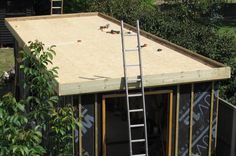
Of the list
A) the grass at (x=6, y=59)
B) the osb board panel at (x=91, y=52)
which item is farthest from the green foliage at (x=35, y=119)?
the grass at (x=6, y=59)

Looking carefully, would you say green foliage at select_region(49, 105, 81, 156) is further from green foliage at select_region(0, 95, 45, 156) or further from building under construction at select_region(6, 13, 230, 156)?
building under construction at select_region(6, 13, 230, 156)

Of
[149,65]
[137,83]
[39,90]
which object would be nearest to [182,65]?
[149,65]

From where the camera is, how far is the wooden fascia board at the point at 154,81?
29.8 feet

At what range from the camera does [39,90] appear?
6.76 m

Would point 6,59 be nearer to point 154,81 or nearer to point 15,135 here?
point 154,81

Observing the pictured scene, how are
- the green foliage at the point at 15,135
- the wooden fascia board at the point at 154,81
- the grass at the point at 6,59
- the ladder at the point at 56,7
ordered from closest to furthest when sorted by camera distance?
the green foliage at the point at 15,135 < the wooden fascia board at the point at 154,81 < the grass at the point at 6,59 < the ladder at the point at 56,7

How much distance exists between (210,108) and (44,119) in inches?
186

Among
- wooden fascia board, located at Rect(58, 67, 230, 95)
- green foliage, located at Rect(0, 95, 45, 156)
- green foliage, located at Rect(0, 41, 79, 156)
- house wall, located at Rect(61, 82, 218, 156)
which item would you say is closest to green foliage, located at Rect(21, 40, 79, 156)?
green foliage, located at Rect(0, 41, 79, 156)

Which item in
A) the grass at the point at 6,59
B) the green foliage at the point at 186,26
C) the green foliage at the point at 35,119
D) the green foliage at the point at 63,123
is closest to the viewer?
the green foliage at the point at 35,119

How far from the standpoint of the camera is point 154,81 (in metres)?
9.62

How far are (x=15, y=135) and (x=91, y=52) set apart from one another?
646 cm

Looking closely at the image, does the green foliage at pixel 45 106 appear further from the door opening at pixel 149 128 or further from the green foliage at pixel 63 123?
the door opening at pixel 149 128

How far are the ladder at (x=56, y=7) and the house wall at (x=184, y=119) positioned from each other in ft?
44.3

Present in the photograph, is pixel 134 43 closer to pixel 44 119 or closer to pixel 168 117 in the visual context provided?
pixel 168 117
